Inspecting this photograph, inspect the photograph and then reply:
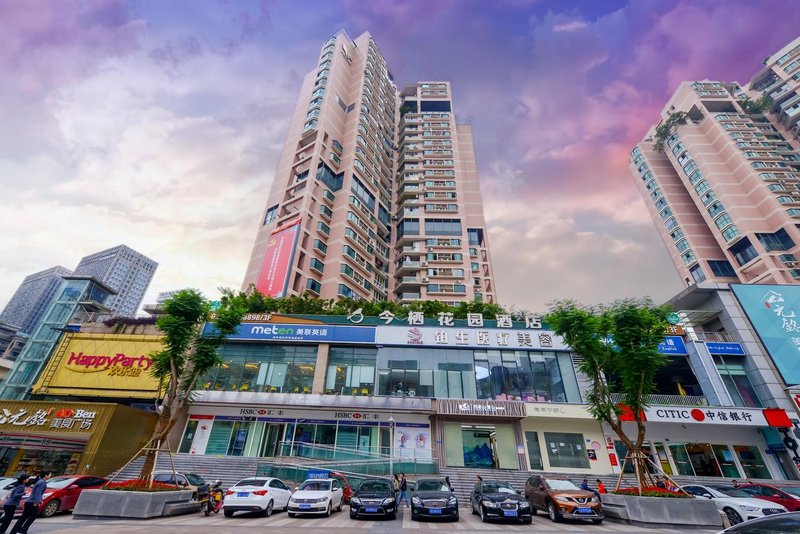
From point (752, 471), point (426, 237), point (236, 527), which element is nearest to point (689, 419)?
point (752, 471)

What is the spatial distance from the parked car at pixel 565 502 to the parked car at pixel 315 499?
330 inches

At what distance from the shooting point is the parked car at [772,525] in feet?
12.1

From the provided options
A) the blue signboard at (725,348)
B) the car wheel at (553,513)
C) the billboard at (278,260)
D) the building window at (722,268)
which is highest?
the building window at (722,268)

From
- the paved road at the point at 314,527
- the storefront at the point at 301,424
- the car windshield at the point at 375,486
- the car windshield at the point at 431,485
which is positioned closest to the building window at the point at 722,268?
the storefront at the point at 301,424

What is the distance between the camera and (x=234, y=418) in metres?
25.7

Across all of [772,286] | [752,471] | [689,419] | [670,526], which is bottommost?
[670,526]

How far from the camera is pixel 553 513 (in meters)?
12.7

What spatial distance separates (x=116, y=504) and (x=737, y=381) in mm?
37647

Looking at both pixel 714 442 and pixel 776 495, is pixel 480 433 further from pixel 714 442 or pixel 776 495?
pixel 714 442

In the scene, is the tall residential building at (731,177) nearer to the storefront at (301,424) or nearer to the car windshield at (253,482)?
the storefront at (301,424)

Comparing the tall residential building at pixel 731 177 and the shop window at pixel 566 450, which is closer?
the shop window at pixel 566 450

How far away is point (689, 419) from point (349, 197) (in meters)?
46.2

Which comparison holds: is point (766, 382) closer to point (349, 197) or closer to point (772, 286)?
point (772, 286)

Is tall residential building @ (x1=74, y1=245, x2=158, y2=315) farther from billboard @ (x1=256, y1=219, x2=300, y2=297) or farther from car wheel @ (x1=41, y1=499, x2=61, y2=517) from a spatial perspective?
car wheel @ (x1=41, y1=499, x2=61, y2=517)
